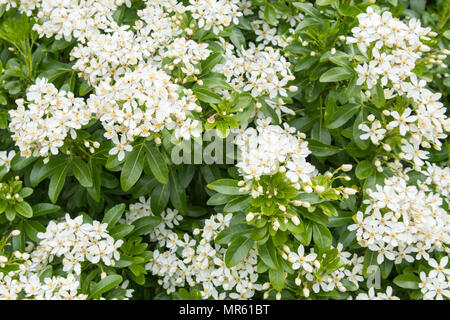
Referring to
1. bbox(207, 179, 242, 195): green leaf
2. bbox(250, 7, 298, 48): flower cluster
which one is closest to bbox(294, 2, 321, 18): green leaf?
bbox(250, 7, 298, 48): flower cluster

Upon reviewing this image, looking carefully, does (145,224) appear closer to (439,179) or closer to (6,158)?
(6,158)

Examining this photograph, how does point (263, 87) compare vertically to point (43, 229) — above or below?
above

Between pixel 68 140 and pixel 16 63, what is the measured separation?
110 centimetres

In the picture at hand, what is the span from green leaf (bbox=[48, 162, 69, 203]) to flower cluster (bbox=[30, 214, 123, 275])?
26cm

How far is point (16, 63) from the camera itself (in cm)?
425

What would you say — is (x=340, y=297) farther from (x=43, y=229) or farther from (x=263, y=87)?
(x=43, y=229)

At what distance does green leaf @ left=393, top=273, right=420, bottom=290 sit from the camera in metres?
3.42

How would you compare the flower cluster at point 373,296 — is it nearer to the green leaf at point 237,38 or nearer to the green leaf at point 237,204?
the green leaf at point 237,204

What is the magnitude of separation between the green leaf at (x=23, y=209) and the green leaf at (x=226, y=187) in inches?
57.1

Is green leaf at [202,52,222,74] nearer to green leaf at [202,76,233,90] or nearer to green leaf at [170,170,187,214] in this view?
green leaf at [202,76,233,90]

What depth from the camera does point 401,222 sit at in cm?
329

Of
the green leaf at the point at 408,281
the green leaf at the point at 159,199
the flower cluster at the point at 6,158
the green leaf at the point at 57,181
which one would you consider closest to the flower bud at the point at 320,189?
the green leaf at the point at 408,281
